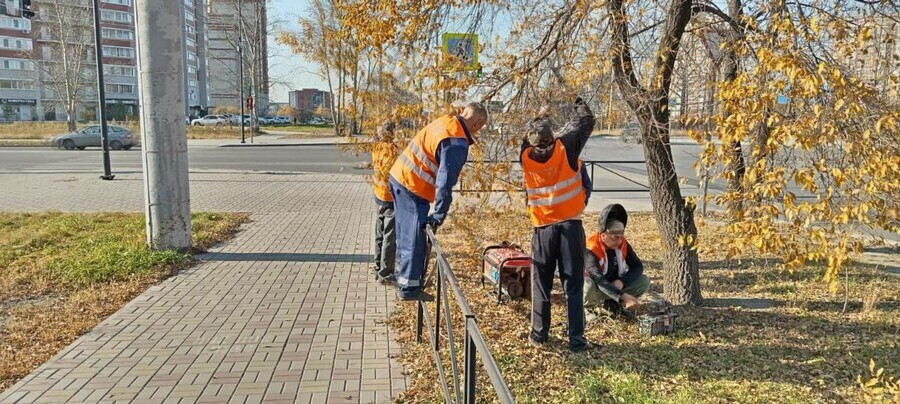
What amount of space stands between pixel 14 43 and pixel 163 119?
281 feet

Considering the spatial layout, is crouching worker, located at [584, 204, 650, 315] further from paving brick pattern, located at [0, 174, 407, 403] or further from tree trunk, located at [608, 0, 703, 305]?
paving brick pattern, located at [0, 174, 407, 403]

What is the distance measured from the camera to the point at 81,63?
150ft

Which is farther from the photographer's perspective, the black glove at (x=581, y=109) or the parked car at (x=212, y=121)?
the parked car at (x=212, y=121)

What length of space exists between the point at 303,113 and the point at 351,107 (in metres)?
76.5

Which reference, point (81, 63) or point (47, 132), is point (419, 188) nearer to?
point (47, 132)

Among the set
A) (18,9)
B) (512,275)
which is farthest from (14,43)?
(512,275)

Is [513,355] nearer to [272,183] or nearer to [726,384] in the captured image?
[726,384]

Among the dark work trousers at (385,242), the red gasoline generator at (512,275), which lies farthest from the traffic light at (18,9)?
the red gasoline generator at (512,275)

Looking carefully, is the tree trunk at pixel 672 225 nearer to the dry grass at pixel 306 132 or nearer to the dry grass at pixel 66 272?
the dry grass at pixel 66 272

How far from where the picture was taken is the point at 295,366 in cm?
411

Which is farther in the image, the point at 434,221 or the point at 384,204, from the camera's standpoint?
the point at 384,204

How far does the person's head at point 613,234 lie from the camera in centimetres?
491

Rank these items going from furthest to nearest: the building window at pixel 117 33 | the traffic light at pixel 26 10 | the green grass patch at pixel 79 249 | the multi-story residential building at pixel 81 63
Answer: the building window at pixel 117 33 → the multi-story residential building at pixel 81 63 → the traffic light at pixel 26 10 → the green grass patch at pixel 79 249

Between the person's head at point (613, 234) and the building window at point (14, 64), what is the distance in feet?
285
